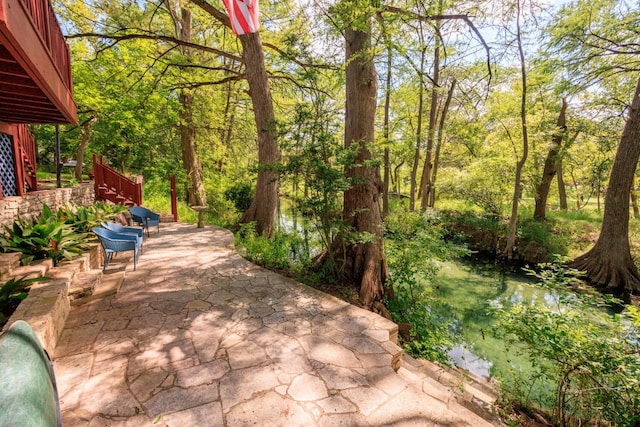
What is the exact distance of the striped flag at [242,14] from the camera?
404cm

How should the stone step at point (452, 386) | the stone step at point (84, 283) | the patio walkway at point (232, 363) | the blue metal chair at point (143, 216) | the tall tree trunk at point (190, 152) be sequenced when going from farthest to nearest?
the tall tree trunk at point (190, 152) < the blue metal chair at point (143, 216) < the stone step at point (84, 283) < the stone step at point (452, 386) < the patio walkway at point (232, 363)

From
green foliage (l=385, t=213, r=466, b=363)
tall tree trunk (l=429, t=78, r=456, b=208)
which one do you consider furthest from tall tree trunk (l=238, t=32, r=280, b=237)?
tall tree trunk (l=429, t=78, r=456, b=208)

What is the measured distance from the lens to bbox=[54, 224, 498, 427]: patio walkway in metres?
1.90

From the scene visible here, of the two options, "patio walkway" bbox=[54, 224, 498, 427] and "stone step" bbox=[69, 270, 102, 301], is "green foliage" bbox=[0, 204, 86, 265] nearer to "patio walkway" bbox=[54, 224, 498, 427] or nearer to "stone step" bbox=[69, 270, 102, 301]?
"stone step" bbox=[69, 270, 102, 301]

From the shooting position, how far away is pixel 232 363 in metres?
2.38

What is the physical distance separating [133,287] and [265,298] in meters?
1.91

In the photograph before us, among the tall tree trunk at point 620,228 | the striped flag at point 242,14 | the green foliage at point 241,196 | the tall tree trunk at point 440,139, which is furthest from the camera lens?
the tall tree trunk at point 440,139

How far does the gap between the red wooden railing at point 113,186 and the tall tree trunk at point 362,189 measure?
815 centimetres

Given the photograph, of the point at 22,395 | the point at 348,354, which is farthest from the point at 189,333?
the point at 22,395

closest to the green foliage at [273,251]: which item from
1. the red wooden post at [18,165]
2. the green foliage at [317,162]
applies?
the green foliage at [317,162]

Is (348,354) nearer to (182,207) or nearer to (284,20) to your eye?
(284,20)

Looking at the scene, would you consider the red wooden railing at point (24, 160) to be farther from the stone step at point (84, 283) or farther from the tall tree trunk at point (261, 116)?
the tall tree trunk at point (261, 116)

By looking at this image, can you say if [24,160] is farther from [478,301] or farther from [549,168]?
[549,168]

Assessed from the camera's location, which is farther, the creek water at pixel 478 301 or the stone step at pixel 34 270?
the creek water at pixel 478 301
